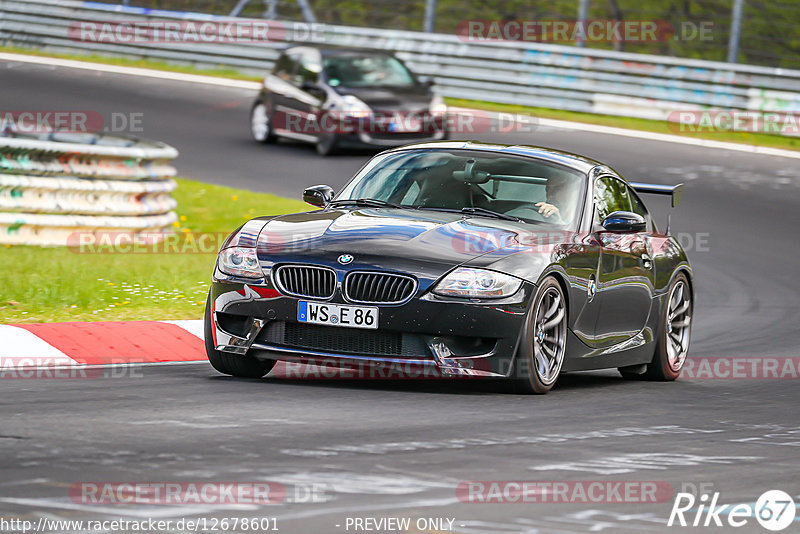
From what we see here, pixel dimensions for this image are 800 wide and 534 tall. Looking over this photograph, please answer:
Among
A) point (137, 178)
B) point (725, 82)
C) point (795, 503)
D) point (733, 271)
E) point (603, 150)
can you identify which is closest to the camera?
point (795, 503)

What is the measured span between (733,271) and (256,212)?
5.33m

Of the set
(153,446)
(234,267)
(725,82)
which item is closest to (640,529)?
(153,446)

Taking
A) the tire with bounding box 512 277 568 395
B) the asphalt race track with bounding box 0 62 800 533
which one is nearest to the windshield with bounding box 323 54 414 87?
the asphalt race track with bounding box 0 62 800 533

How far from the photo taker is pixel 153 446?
20.2 feet

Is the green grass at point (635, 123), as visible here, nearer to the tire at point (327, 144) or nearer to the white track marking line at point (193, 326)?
the tire at point (327, 144)

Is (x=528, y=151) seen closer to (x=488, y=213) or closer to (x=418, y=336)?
(x=488, y=213)

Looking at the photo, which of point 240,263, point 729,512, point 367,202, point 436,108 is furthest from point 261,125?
point 729,512

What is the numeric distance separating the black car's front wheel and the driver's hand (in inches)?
582

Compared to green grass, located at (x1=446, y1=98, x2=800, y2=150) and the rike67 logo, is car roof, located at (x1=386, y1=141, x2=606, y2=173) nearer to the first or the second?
the rike67 logo

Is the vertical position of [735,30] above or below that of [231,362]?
above

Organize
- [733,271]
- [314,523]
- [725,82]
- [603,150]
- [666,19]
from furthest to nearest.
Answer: [666,19] → [725,82] → [603,150] → [733,271] → [314,523]

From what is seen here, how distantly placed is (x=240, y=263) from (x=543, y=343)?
1.76 m

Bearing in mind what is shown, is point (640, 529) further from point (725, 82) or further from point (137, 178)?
point (725, 82)

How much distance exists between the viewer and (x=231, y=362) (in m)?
8.57
